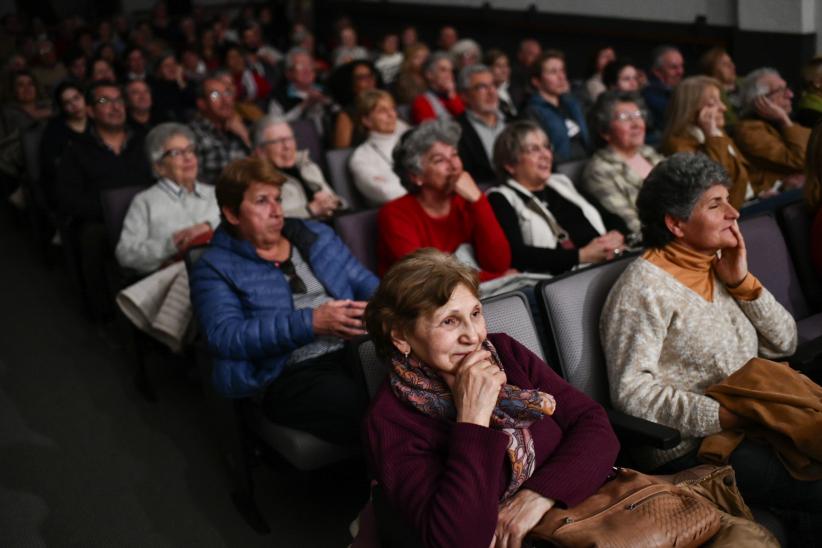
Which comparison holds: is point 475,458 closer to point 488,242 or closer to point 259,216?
point 259,216

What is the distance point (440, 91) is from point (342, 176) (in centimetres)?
180

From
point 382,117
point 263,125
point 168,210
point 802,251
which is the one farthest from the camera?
point 382,117

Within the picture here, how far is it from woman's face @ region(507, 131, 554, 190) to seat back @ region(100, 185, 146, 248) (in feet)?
4.92

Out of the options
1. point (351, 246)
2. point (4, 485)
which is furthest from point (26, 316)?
point (351, 246)

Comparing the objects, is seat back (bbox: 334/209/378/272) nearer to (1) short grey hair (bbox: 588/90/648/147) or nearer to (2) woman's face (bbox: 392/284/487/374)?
(1) short grey hair (bbox: 588/90/648/147)

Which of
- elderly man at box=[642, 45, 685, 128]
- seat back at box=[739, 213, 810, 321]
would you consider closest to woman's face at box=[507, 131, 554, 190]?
seat back at box=[739, 213, 810, 321]

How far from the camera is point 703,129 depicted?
152 inches

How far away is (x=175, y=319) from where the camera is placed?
3.01 m

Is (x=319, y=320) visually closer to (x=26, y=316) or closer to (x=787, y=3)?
(x=26, y=316)

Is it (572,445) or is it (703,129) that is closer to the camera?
(572,445)

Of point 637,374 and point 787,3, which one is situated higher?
point 787,3

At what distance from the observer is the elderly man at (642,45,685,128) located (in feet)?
18.2

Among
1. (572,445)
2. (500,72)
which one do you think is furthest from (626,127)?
(500,72)

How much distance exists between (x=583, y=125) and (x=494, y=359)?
3762mm
